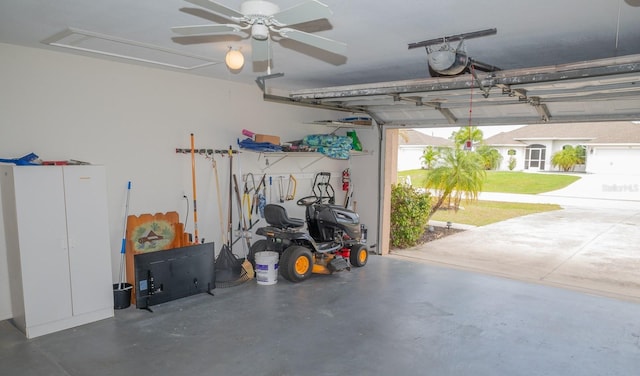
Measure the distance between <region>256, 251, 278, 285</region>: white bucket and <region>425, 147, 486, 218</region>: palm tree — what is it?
5600 mm

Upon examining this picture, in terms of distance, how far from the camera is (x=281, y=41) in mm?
3502

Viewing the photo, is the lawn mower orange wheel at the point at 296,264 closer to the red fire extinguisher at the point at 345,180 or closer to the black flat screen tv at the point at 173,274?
the black flat screen tv at the point at 173,274

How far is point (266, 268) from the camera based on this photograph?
5.00 meters

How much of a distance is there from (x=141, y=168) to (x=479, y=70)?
381 cm

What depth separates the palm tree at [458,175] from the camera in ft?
30.8

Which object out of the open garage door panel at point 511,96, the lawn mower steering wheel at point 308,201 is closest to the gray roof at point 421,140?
the open garage door panel at point 511,96

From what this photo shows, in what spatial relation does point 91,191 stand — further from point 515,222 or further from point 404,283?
point 515,222

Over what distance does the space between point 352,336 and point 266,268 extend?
174 cm

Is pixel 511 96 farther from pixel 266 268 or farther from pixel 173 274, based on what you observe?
pixel 173 274

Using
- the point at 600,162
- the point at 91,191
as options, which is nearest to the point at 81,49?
the point at 91,191

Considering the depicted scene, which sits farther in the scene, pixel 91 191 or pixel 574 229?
pixel 574 229

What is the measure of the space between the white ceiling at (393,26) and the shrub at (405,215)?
3618 millimetres

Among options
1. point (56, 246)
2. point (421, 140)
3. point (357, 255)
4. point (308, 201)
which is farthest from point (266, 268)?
point (421, 140)

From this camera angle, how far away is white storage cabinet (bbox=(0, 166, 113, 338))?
350cm
